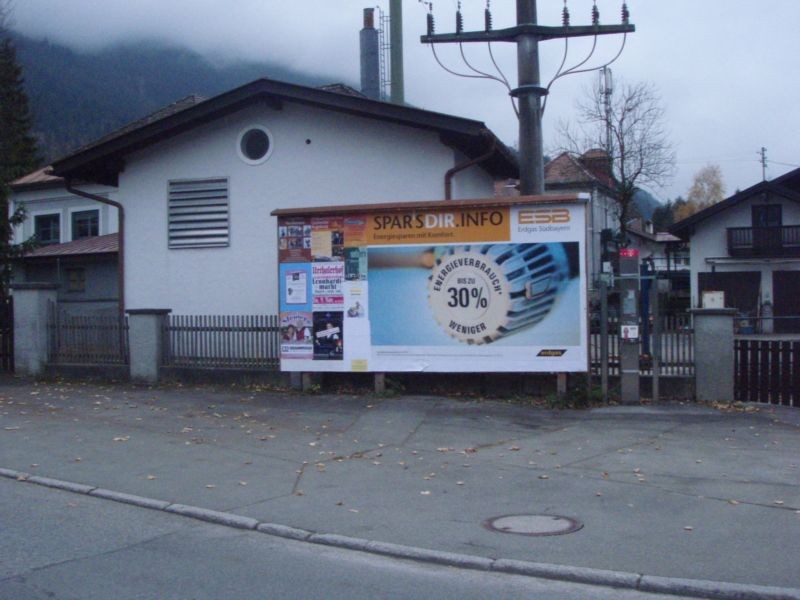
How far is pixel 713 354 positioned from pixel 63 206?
34.6 meters

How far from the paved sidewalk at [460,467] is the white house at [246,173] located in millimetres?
4561

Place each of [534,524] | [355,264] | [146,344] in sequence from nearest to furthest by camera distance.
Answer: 1. [534,524]
2. [355,264]
3. [146,344]

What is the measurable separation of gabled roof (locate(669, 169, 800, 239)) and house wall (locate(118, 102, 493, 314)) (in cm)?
3155

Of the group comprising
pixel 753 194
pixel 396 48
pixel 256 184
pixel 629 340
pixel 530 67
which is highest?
pixel 396 48

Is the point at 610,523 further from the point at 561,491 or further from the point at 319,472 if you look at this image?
the point at 319,472

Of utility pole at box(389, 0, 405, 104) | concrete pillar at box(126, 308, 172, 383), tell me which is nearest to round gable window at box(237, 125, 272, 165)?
concrete pillar at box(126, 308, 172, 383)

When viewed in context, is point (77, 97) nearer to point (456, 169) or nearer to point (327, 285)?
point (456, 169)

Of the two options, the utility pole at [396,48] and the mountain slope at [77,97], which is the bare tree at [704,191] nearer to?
the mountain slope at [77,97]

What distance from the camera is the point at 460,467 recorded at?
10.5m

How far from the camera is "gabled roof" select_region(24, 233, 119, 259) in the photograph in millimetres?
30812

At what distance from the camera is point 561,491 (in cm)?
920

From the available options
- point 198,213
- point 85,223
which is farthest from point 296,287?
point 85,223

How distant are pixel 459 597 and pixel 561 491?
3280mm

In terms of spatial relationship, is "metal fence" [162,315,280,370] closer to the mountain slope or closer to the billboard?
the billboard
